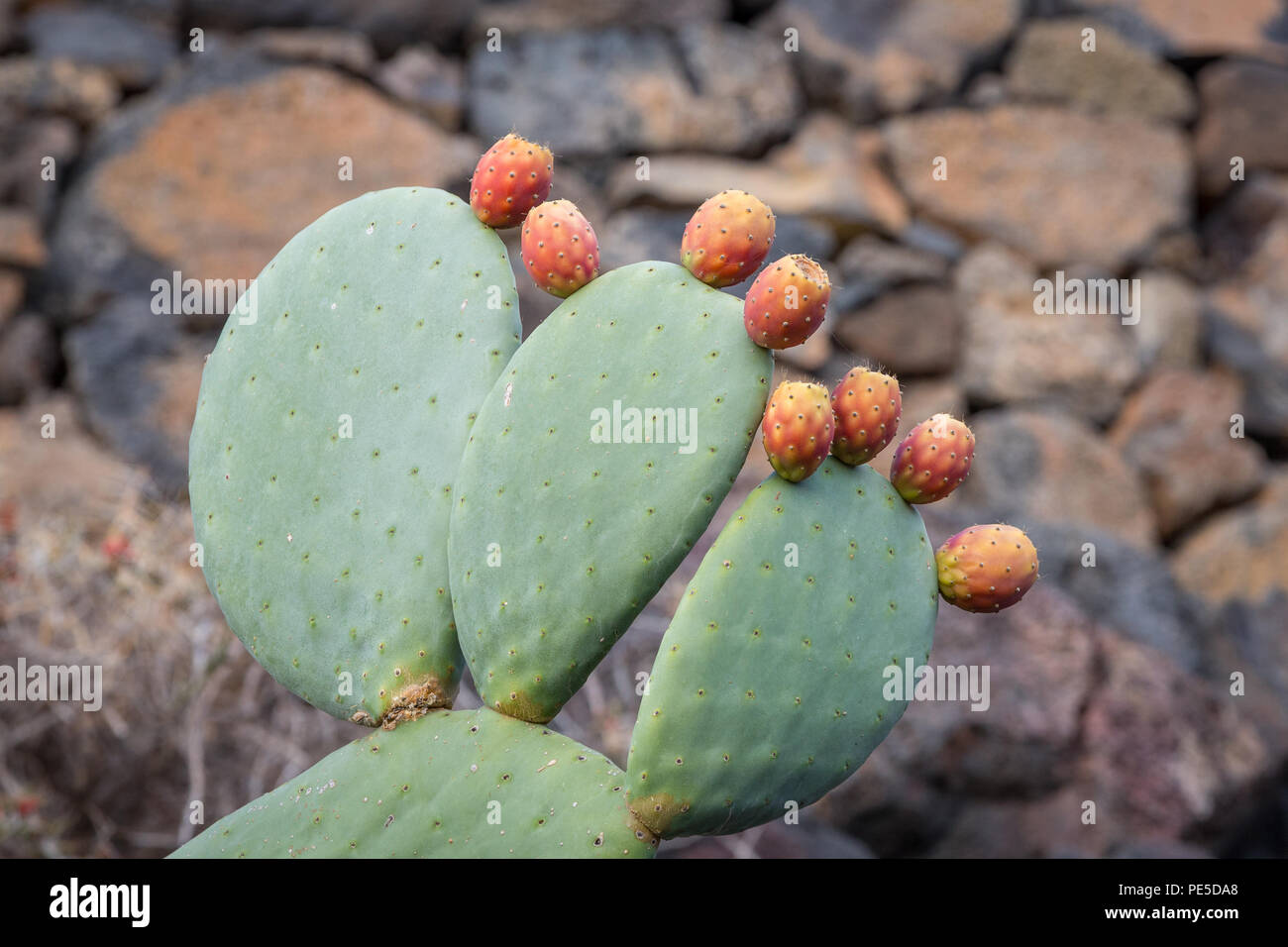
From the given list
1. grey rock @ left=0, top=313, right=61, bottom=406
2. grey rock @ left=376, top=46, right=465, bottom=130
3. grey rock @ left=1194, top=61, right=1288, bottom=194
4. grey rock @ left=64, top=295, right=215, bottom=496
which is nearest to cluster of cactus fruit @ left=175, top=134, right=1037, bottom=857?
grey rock @ left=64, top=295, right=215, bottom=496

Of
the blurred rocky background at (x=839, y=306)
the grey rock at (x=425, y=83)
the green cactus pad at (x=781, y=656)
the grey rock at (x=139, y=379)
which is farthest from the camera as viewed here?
the grey rock at (x=425, y=83)

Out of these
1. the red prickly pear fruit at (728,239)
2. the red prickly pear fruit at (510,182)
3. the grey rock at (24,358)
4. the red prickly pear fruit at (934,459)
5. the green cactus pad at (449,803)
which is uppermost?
the grey rock at (24,358)

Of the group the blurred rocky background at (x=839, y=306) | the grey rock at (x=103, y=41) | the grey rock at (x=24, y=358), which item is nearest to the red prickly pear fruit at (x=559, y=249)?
the blurred rocky background at (x=839, y=306)

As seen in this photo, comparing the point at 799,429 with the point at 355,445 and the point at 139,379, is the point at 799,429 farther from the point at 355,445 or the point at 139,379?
the point at 139,379

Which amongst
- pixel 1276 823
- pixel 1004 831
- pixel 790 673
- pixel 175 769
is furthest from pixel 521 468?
pixel 1276 823

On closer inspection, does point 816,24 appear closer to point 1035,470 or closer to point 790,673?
point 1035,470

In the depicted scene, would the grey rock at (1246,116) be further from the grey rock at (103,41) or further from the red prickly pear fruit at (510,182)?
the red prickly pear fruit at (510,182)
